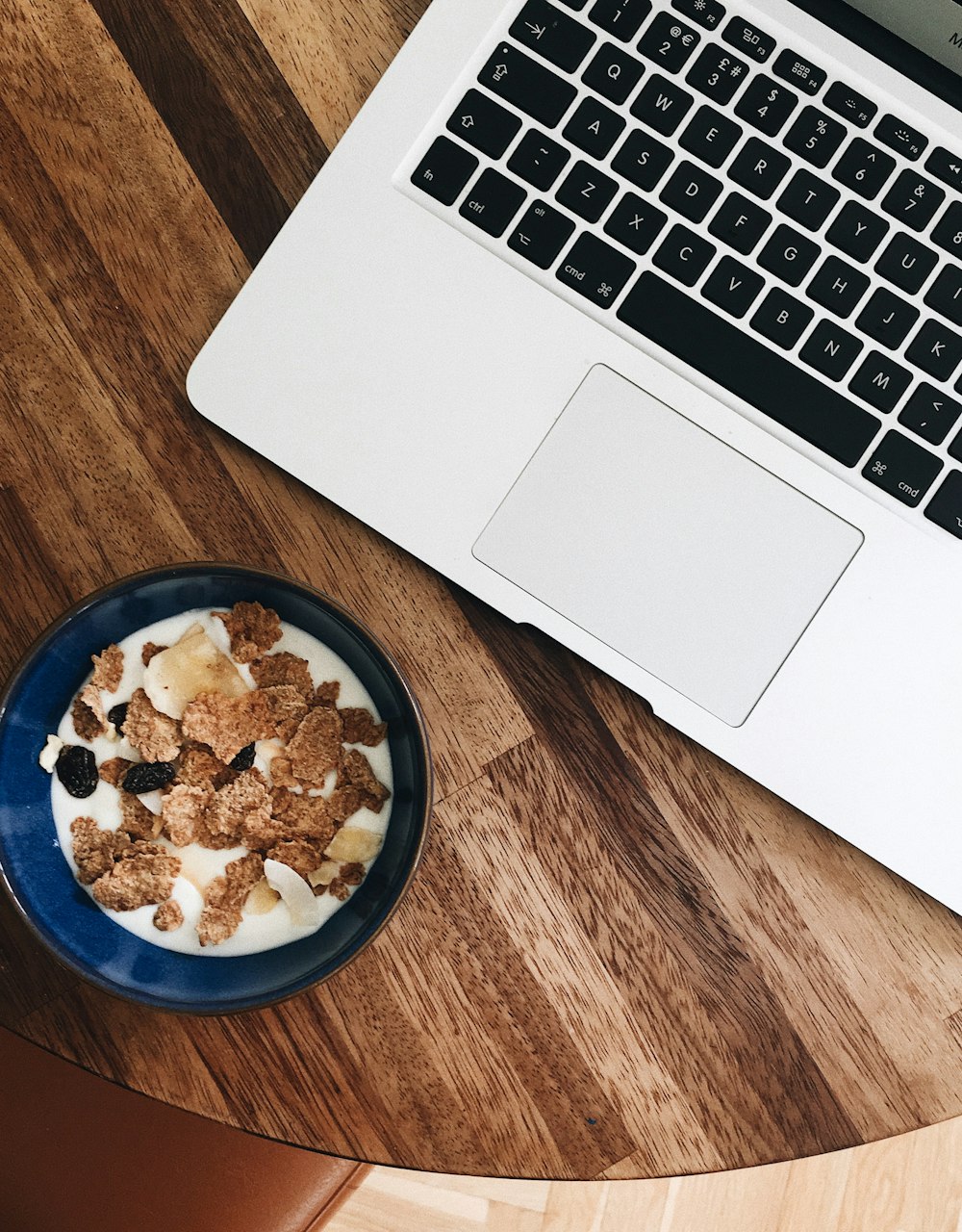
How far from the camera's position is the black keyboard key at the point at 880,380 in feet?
1.75

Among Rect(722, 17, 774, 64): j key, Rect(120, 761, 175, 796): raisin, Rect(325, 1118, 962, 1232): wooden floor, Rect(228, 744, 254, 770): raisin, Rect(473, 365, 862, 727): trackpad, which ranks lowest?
Rect(325, 1118, 962, 1232): wooden floor

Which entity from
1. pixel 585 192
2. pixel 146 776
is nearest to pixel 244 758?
pixel 146 776

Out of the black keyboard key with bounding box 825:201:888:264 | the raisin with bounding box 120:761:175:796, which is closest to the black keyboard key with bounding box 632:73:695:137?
the black keyboard key with bounding box 825:201:888:264

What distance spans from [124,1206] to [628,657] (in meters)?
0.54

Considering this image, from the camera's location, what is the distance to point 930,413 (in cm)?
53

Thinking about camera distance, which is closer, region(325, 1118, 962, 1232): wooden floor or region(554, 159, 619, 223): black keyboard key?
region(554, 159, 619, 223): black keyboard key

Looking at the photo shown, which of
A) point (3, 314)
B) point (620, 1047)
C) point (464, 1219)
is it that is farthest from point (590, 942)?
point (464, 1219)

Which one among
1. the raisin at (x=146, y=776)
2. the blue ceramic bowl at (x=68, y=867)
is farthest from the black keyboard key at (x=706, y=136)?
the raisin at (x=146, y=776)

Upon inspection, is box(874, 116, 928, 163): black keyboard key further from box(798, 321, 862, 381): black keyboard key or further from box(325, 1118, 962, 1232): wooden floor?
box(325, 1118, 962, 1232): wooden floor

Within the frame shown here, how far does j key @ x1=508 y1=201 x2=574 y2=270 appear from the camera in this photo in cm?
53

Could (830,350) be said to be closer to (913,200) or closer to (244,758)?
(913,200)

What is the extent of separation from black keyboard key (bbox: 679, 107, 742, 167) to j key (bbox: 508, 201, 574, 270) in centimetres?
8

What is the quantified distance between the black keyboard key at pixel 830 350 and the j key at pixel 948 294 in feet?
0.16

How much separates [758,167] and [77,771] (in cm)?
50
